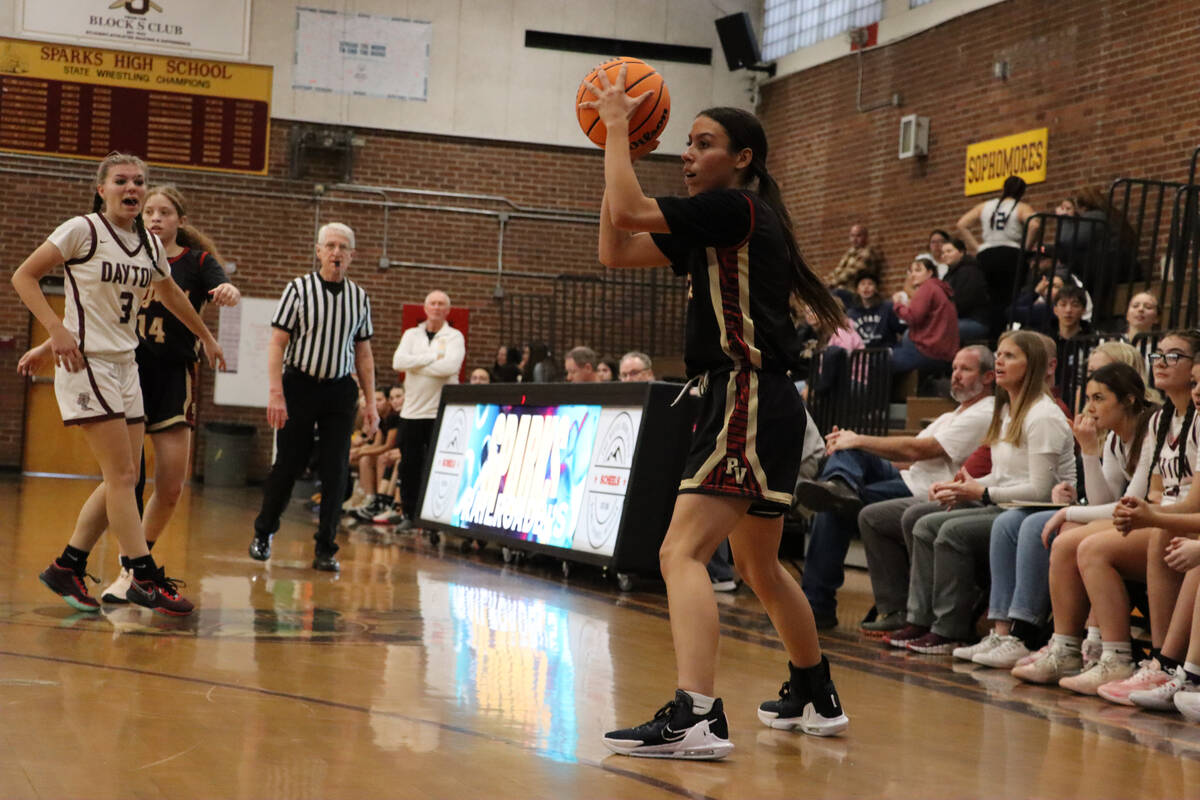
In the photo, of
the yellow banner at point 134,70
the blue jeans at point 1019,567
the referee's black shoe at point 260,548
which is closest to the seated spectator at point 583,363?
the referee's black shoe at point 260,548

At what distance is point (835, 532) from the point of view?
6.58m

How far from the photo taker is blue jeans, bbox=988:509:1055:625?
17.6 ft

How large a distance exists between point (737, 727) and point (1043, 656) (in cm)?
174

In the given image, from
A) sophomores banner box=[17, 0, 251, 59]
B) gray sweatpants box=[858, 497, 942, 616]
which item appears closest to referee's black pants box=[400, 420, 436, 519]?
gray sweatpants box=[858, 497, 942, 616]

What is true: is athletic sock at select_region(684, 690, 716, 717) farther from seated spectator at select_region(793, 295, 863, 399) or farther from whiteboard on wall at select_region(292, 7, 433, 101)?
whiteboard on wall at select_region(292, 7, 433, 101)

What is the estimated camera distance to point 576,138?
1700 cm

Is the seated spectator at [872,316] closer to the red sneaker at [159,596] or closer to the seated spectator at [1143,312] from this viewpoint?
the seated spectator at [1143,312]

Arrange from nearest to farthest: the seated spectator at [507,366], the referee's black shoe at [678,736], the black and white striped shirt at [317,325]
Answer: the referee's black shoe at [678,736] < the black and white striped shirt at [317,325] < the seated spectator at [507,366]

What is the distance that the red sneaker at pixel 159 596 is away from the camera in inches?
208

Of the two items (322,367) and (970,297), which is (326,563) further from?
(970,297)

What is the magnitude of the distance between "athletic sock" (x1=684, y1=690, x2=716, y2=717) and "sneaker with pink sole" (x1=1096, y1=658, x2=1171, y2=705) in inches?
76.4

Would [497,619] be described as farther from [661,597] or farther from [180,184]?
[180,184]

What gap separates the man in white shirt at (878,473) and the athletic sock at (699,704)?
9.47 feet

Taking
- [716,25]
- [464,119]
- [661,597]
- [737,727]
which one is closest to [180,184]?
[464,119]
